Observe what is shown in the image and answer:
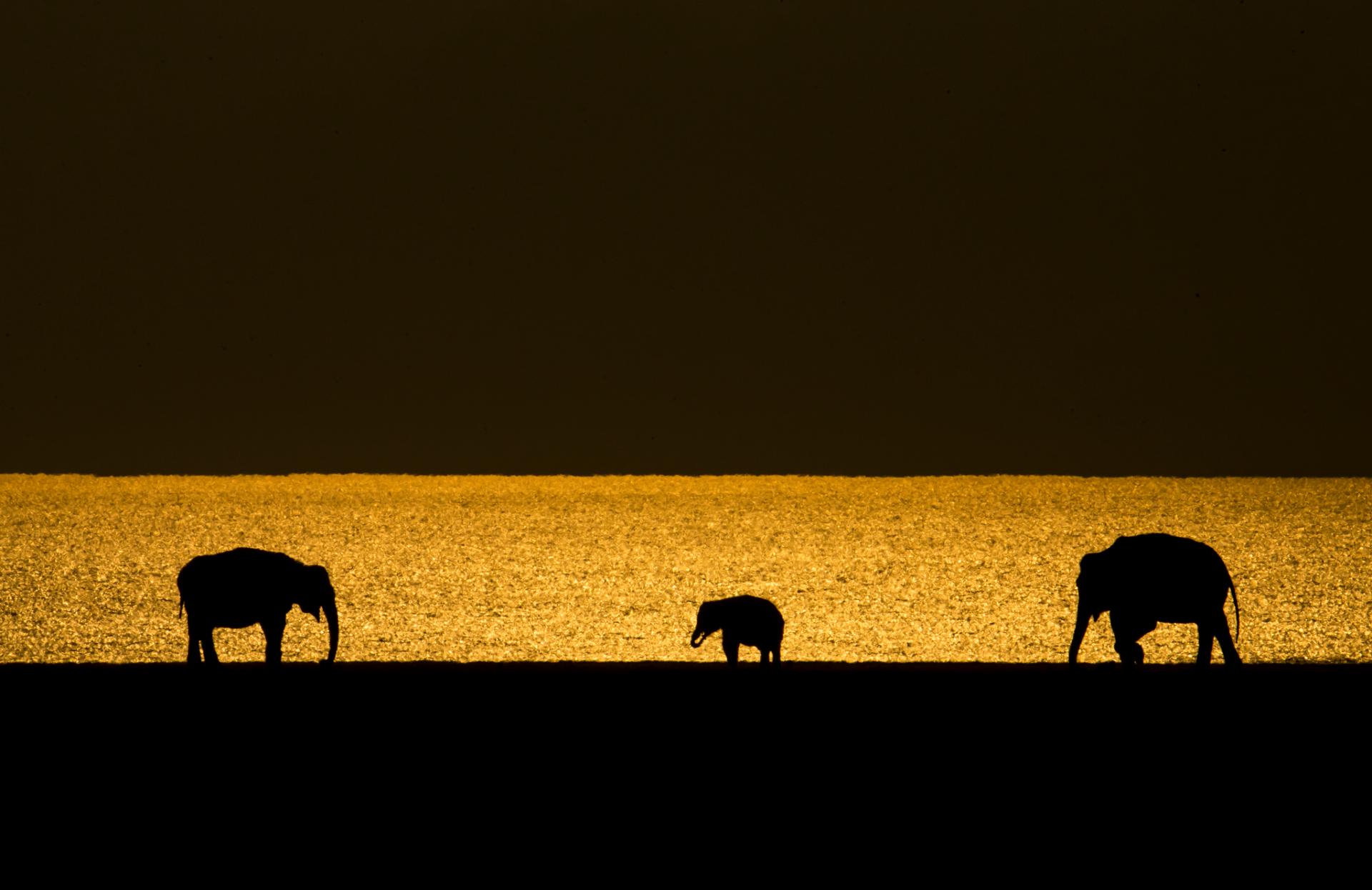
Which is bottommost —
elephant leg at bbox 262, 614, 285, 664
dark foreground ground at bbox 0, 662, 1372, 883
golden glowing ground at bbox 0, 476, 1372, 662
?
golden glowing ground at bbox 0, 476, 1372, 662

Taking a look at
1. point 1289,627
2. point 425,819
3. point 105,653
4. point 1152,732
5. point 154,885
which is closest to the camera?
point 154,885

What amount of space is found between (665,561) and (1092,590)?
7052 mm

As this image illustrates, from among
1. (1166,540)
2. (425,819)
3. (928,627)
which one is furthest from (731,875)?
(928,627)

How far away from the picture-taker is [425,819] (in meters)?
2.20

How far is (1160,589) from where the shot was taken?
131 inches

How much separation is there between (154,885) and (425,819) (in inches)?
19.1

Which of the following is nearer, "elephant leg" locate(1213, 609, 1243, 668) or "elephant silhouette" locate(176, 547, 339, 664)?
"elephant leg" locate(1213, 609, 1243, 668)

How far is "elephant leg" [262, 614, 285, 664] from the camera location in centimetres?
378

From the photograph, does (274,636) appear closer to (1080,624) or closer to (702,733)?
(702,733)

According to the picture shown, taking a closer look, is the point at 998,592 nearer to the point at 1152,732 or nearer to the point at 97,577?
the point at 1152,732

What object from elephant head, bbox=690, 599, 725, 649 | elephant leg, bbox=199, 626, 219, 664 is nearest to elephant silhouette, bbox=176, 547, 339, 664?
elephant leg, bbox=199, 626, 219, 664

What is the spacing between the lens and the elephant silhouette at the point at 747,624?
4789 mm

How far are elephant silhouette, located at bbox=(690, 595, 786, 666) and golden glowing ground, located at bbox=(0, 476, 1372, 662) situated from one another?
93.5 inches

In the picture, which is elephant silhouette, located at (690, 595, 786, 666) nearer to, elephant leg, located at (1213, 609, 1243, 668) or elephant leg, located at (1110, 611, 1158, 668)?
elephant leg, located at (1110, 611, 1158, 668)
